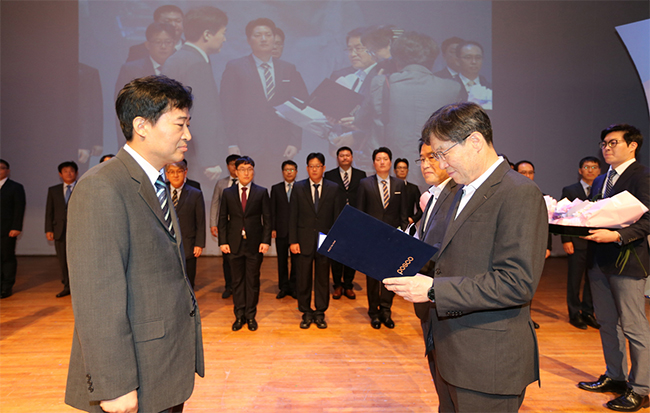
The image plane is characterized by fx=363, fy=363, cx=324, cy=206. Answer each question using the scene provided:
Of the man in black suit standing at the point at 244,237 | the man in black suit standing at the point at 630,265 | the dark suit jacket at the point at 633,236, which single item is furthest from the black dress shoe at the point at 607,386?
the man in black suit standing at the point at 244,237

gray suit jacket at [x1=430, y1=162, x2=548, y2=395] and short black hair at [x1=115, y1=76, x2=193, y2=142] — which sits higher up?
short black hair at [x1=115, y1=76, x2=193, y2=142]

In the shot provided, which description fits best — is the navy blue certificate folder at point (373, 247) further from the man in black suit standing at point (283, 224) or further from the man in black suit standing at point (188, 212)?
the man in black suit standing at point (283, 224)

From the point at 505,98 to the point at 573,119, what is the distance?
1.51m

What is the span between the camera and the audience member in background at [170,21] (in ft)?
22.1

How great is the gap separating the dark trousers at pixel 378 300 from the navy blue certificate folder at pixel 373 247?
2.58m

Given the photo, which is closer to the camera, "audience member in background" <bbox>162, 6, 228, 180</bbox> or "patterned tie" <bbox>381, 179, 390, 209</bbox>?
"patterned tie" <bbox>381, 179, 390, 209</bbox>

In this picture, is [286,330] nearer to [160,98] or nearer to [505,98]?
[160,98]

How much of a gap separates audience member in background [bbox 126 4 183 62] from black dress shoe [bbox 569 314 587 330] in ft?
24.4

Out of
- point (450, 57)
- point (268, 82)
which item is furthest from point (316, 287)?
point (450, 57)

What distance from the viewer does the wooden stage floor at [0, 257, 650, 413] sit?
8.11 ft

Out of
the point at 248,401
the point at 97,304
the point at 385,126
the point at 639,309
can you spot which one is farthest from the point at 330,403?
the point at 385,126

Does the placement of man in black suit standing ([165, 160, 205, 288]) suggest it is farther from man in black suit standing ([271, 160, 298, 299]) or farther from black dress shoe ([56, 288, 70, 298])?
black dress shoe ([56, 288, 70, 298])

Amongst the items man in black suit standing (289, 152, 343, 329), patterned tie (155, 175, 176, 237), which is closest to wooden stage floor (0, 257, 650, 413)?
man in black suit standing (289, 152, 343, 329)

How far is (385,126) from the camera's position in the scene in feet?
23.0
